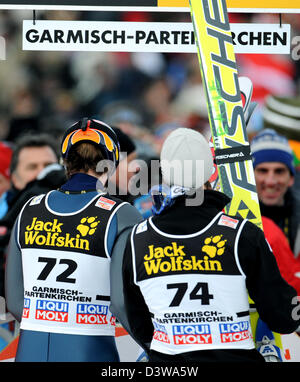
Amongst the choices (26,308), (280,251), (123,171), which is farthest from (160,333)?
(123,171)

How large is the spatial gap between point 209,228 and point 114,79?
582 cm

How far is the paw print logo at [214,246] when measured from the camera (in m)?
2.60

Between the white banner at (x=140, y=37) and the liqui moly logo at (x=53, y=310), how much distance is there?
1694 millimetres

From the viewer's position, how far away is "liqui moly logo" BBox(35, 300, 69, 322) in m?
3.00

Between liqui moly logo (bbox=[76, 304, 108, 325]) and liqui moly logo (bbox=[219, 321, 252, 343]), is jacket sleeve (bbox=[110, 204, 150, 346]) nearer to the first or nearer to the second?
liqui moly logo (bbox=[76, 304, 108, 325])

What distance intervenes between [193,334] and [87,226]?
2.27 ft

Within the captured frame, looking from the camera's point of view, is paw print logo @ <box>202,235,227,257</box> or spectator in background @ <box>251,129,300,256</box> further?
spectator in background @ <box>251,129,300,256</box>

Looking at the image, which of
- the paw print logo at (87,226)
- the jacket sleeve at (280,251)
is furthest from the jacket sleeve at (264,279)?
the jacket sleeve at (280,251)

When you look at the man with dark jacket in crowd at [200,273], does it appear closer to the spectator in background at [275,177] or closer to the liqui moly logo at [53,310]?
the liqui moly logo at [53,310]

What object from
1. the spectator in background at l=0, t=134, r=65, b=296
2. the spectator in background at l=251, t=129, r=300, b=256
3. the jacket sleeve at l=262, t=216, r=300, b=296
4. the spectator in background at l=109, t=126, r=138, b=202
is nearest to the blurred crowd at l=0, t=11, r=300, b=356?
the spectator in background at l=0, t=134, r=65, b=296

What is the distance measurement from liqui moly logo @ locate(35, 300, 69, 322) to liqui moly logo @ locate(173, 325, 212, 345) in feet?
1.96

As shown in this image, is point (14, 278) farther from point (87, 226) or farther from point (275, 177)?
point (275, 177)

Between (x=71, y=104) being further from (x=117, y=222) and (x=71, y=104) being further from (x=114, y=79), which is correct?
(x=117, y=222)

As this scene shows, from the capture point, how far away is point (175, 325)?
8.63 ft
